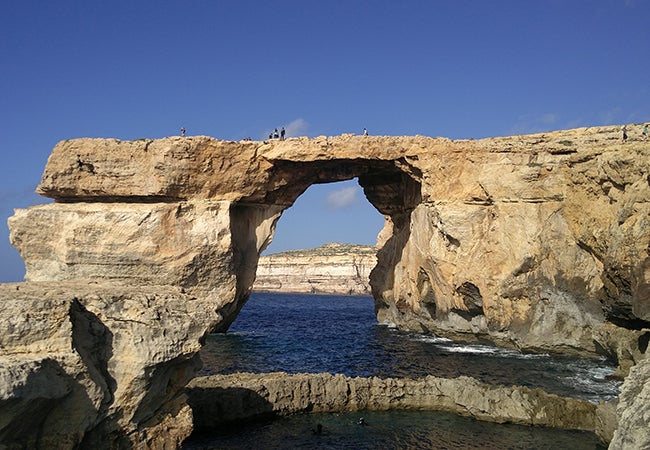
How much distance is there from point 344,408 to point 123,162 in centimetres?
2098

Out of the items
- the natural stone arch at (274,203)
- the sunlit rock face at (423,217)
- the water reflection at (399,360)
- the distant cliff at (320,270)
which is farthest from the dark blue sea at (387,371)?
the distant cliff at (320,270)

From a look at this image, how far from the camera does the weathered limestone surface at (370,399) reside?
18578 mm

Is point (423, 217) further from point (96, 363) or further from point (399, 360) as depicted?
point (96, 363)

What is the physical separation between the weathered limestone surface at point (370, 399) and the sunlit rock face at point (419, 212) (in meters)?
11.6

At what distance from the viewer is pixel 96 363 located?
34.7 feet

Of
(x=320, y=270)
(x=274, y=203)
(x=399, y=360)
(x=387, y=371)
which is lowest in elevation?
(x=320, y=270)

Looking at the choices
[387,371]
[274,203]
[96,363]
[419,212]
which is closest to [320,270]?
[274,203]

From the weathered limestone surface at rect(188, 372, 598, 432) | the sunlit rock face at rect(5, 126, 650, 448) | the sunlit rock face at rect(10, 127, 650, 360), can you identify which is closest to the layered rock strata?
the weathered limestone surface at rect(188, 372, 598, 432)

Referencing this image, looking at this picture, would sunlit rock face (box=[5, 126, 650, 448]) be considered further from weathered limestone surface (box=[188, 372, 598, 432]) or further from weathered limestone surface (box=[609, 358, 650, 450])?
weathered limestone surface (box=[609, 358, 650, 450])

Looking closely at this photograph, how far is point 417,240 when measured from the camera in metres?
40.2

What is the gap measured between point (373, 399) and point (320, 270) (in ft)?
319

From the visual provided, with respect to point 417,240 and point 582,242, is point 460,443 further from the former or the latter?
point 417,240

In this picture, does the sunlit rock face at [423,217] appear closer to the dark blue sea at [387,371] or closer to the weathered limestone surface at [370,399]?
the dark blue sea at [387,371]

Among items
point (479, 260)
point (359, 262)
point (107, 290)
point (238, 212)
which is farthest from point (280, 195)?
point (359, 262)
